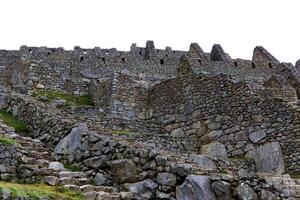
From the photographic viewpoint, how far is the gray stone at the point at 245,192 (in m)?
8.38

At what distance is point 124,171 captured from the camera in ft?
30.8

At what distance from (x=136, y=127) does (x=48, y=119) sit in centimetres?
479

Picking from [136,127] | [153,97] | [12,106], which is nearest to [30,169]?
[12,106]

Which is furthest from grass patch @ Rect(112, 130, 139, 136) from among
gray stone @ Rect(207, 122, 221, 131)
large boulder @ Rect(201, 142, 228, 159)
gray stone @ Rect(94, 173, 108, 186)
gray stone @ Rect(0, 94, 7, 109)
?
gray stone @ Rect(94, 173, 108, 186)

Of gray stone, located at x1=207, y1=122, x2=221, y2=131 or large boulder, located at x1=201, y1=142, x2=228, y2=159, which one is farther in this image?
gray stone, located at x1=207, y1=122, x2=221, y2=131

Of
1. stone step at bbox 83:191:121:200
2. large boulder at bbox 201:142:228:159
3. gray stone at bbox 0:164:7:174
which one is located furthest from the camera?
large boulder at bbox 201:142:228:159

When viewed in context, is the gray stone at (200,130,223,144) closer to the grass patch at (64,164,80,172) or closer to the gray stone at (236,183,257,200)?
the grass patch at (64,164,80,172)

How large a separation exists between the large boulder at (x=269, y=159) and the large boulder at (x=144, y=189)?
233 inches

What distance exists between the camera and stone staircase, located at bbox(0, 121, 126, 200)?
338 inches

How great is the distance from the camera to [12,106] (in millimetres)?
14703

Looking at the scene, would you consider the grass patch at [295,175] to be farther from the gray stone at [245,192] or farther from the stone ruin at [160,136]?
the gray stone at [245,192]

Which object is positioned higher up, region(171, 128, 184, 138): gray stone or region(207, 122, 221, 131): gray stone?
region(207, 122, 221, 131): gray stone

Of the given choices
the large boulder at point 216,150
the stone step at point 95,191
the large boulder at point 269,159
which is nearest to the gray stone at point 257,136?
the large boulder at point 269,159

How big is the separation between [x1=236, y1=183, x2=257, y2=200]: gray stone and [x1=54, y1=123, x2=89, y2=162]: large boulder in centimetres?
380
